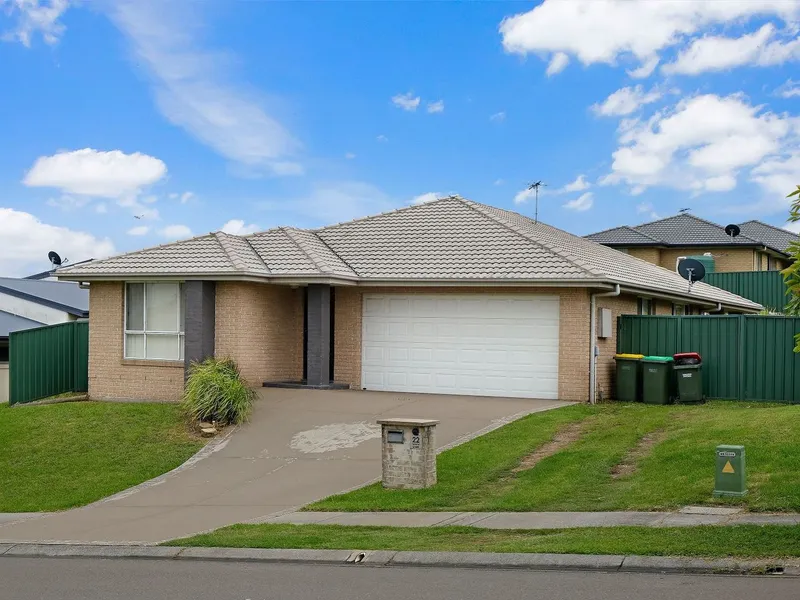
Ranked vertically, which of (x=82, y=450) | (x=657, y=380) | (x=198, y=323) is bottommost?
(x=82, y=450)

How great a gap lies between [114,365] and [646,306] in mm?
12872

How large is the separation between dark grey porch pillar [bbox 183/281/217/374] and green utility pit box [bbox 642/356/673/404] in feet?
30.4

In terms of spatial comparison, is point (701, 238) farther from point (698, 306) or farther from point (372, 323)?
point (372, 323)

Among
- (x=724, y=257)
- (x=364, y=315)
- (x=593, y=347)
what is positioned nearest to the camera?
(x=593, y=347)

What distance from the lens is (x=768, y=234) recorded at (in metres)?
51.6

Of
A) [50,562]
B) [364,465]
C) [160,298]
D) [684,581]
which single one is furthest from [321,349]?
[684,581]

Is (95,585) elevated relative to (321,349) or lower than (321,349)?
lower

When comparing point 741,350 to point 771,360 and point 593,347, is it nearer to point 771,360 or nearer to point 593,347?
point 771,360

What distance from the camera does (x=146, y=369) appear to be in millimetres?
21641

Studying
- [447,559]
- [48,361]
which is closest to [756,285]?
[48,361]

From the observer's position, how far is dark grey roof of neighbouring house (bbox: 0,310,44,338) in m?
30.8

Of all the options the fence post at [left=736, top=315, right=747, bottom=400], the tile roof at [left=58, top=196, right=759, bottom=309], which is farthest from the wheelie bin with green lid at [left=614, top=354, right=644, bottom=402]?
the fence post at [left=736, top=315, right=747, bottom=400]

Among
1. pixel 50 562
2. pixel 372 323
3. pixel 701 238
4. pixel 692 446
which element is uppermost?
pixel 701 238

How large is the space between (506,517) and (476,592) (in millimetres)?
3321
